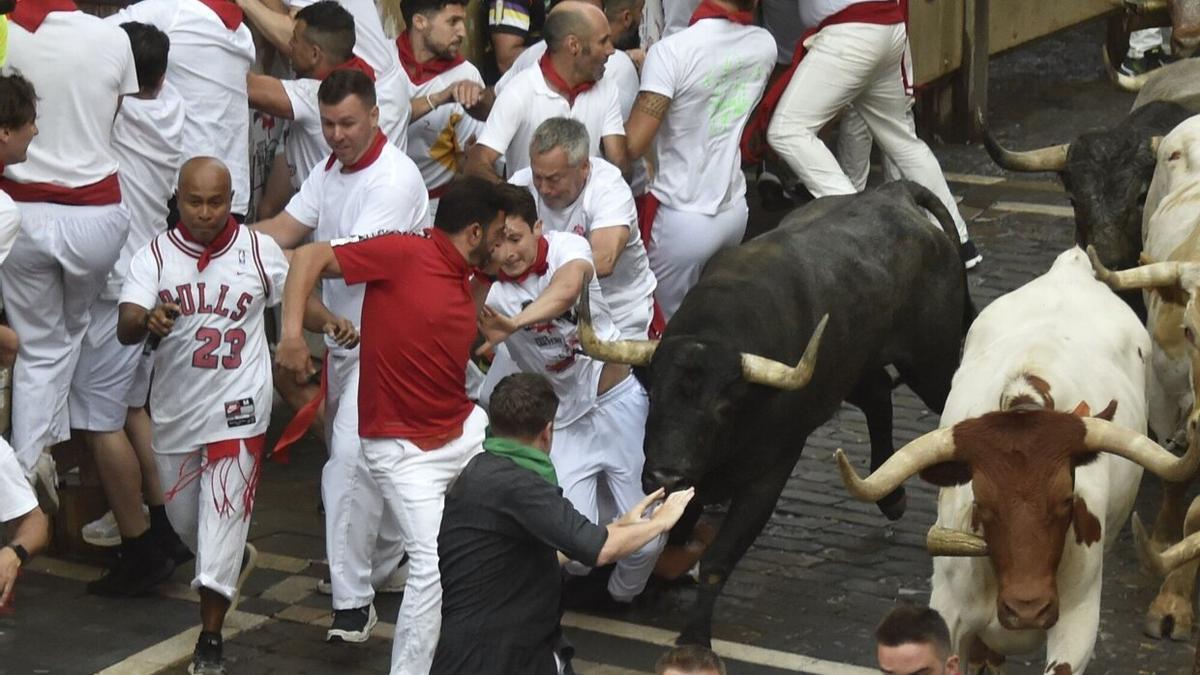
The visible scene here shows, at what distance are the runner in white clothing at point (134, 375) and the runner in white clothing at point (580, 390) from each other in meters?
1.75

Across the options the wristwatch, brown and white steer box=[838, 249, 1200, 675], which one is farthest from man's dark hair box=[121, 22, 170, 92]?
brown and white steer box=[838, 249, 1200, 675]

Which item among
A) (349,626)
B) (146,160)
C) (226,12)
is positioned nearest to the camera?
(349,626)

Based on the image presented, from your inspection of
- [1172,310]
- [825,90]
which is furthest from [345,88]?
[1172,310]

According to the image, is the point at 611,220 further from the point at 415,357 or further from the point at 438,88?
the point at 438,88

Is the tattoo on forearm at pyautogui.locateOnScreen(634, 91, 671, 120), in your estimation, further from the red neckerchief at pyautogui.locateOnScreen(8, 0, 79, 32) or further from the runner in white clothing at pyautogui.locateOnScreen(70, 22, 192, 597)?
the red neckerchief at pyautogui.locateOnScreen(8, 0, 79, 32)

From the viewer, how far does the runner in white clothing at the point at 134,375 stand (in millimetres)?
9453

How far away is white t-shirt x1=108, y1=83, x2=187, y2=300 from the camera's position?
959 cm

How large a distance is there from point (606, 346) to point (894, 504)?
2.32m

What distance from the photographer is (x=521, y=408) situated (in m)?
7.08

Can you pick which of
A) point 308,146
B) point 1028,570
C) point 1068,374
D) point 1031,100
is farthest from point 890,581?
point 1031,100

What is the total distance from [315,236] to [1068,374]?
338 cm

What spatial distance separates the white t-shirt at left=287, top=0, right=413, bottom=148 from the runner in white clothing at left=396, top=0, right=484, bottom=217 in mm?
142

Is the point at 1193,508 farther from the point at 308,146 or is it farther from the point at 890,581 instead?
the point at 308,146

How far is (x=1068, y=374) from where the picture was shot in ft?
27.1
